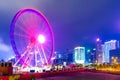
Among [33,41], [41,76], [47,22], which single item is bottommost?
[41,76]

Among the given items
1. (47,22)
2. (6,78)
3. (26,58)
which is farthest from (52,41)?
(6,78)

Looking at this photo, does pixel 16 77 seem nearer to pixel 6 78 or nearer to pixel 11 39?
pixel 6 78

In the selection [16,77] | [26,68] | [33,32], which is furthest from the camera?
[26,68]

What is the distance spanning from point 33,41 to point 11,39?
5.89 meters

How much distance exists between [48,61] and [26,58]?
873 centimetres

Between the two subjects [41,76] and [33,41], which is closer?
[41,76]

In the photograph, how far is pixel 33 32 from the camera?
6438cm


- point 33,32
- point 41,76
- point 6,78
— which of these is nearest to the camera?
point 6,78

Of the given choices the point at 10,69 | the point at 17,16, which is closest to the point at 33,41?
the point at 17,16

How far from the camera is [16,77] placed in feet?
Answer: 138

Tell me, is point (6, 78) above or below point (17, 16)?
below

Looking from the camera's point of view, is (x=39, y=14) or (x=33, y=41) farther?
(x=39, y=14)

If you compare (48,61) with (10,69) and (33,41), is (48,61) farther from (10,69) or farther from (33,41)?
(10,69)

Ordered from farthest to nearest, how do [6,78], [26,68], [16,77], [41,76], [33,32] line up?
1. [26,68]
2. [33,32]
3. [41,76]
4. [16,77]
5. [6,78]
